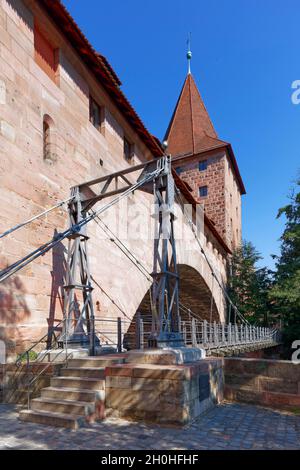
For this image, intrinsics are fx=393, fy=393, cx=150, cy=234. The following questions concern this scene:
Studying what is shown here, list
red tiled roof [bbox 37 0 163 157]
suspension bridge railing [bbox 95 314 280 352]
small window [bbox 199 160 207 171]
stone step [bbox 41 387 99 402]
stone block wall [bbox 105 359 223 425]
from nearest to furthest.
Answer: stone block wall [bbox 105 359 223 425], stone step [bbox 41 387 99 402], suspension bridge railing [bbox 95 314 280 352], red tiled roof [bbox 37 0 163 157], small window [bbox 199 160 207 171]

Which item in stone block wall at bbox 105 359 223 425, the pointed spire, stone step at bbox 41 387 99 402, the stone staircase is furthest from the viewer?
the pointed spire

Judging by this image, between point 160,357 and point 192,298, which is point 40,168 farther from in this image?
point 192,298

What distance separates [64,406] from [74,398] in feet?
0.76

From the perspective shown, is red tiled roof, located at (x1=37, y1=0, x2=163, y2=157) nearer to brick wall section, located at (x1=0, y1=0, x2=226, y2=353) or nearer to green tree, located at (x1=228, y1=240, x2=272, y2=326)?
brick wall section, located at (x1=0, y1=0, x2=226, y2=353)

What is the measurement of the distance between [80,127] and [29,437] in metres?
7.55

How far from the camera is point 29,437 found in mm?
4027

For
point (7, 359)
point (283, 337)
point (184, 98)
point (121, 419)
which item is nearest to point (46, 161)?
point (7, 359)

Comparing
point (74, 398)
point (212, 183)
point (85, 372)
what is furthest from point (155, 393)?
point (212, 183)

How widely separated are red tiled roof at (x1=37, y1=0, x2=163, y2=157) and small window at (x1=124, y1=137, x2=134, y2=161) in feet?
1.73

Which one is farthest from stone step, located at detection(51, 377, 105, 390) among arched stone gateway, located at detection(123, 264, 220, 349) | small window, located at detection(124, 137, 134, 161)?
arched stone gateway, located at detection(123, 264, 220, 349)

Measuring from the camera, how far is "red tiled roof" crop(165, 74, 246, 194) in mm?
30395

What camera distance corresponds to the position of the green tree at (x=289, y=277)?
68.3ft

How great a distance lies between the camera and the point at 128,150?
42.7 ft

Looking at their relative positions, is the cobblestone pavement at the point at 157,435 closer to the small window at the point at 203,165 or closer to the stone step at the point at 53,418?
the stone step at the point at 53,418
